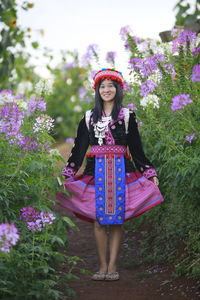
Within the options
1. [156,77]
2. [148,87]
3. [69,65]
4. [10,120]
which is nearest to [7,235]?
[10,120]

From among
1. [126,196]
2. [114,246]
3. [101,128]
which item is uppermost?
[101,128]

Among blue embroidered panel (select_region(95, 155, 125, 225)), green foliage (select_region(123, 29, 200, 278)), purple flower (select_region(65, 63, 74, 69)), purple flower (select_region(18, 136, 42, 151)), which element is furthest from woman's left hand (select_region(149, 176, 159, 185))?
purple flower (select_region(65, 63, 74, 69))

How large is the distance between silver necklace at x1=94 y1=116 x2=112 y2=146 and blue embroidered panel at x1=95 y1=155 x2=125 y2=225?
14 centimetres

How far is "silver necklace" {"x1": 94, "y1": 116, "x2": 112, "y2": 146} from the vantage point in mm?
4125

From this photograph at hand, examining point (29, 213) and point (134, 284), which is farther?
point (134, 284)

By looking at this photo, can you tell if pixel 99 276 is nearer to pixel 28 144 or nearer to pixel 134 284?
pixel 134 284

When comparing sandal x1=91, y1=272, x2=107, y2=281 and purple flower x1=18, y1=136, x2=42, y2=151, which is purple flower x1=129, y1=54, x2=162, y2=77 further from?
sandal x1=91, y1=272, x2=107, y2=281

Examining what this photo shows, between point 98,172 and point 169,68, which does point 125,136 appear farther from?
point 169,68

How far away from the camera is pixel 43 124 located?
11.8 feet

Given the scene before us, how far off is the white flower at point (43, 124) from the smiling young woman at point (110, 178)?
0.63m

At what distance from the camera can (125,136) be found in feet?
13.7

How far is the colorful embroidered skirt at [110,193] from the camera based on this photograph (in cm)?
405

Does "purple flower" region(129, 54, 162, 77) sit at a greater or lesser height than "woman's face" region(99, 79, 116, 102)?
greater

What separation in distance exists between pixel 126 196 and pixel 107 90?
0.81 m
